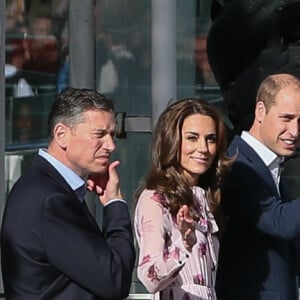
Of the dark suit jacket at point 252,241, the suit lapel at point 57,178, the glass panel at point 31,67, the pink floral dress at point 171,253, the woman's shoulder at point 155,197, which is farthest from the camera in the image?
the glass panel at point 31,67

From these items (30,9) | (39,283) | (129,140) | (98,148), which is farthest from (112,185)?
(30,9)

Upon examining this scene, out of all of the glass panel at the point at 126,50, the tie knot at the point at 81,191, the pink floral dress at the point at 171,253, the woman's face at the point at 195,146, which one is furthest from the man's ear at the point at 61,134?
the glass panel at the point at 126,50

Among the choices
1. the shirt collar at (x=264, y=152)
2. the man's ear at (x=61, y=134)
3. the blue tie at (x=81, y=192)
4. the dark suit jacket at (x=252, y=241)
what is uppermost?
the man's ear at (x=61, y=134)

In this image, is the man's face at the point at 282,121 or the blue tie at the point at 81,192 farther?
the man's face at the point at 282,121

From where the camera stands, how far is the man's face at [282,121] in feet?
12.5

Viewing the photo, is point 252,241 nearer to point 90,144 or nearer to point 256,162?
point 256,162

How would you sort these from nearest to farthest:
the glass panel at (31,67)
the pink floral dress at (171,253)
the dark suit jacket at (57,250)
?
the dark suit jacket at (57,250) → the pink floral dress at (171,253) → the glass panel at (31,67)

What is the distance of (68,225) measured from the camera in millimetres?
3182

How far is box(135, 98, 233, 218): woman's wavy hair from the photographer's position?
362 cm

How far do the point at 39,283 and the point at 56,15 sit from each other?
287cm

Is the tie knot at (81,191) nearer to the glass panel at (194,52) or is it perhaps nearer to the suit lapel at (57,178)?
the suit lapel at (57,178)

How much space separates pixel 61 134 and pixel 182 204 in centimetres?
49

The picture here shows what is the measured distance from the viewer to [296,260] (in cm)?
399

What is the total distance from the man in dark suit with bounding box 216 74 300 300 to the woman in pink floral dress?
85 millimetres
